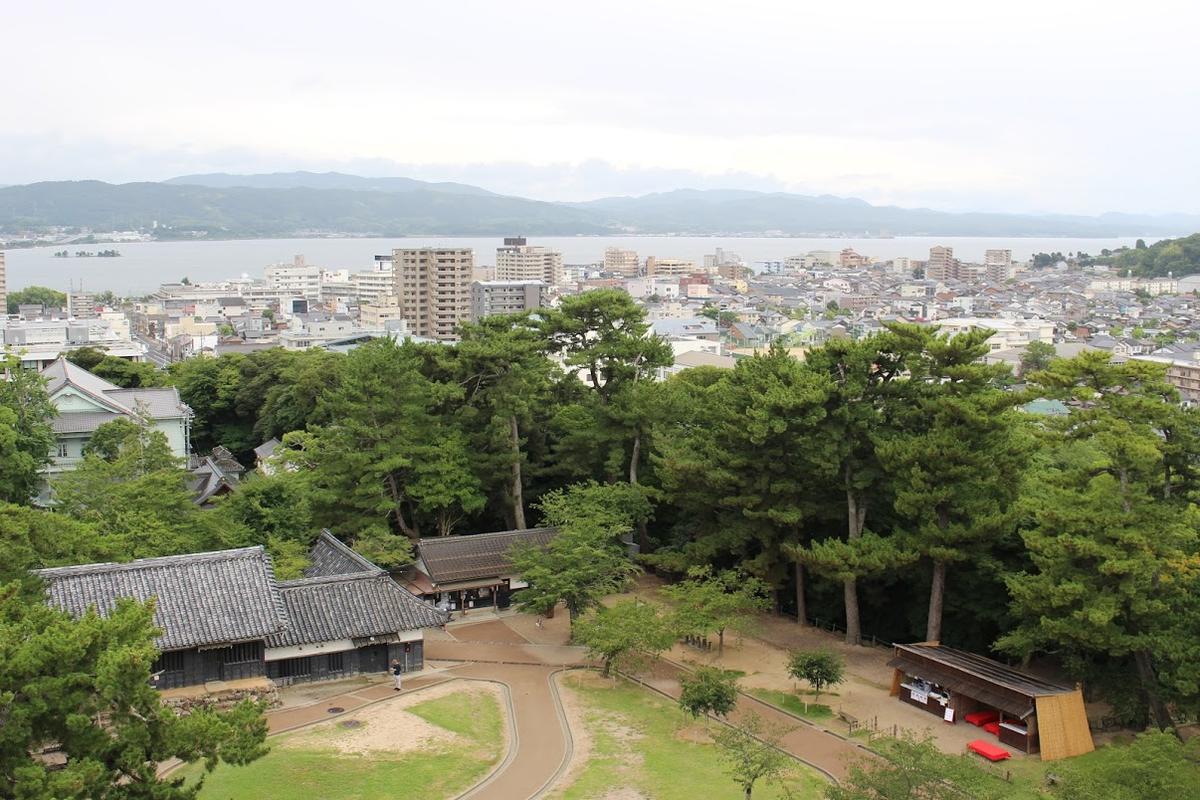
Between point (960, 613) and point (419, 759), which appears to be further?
point (960, 613)

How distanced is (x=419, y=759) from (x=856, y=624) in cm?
1079

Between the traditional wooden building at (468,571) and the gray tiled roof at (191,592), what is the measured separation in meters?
5.66

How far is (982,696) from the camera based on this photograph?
17.7 meters

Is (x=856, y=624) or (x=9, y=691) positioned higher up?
(x=9, y=691)

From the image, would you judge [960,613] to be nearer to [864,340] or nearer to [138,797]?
[864,340]

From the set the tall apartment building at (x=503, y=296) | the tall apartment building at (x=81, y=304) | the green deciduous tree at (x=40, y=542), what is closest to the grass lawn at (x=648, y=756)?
the green deciduous tree at (x=40, y=542)

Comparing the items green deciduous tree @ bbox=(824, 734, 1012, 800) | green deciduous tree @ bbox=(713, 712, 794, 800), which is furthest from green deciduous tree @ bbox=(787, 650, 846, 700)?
green deciduous tree @ bbox=(824, 734, 1012, 800)

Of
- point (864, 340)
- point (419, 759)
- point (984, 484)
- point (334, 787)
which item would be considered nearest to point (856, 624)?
point (984, 484)

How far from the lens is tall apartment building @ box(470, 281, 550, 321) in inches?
3947

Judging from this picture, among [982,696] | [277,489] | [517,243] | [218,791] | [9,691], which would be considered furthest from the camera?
[517,243]

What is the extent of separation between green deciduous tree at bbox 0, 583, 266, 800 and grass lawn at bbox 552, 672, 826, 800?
5993 millimetres

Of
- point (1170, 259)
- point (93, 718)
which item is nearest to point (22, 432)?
point (93, 718)

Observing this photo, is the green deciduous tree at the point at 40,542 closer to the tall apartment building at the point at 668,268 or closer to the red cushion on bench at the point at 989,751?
the red cushion on bench at the point at 989,751

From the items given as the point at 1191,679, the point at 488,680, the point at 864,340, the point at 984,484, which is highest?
the point at 864,340
